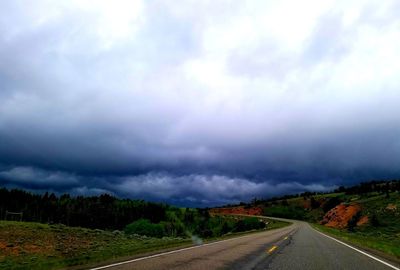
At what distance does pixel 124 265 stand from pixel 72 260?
90.4 inches

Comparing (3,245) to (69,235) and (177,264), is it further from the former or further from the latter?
(177,264)

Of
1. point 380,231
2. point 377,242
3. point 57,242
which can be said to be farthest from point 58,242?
point 380,231

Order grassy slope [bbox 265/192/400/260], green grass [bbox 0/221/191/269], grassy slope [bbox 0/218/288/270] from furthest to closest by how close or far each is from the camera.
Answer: grassy slope [bbox 265/192/400/260], green grass [bbox 0/221/191/269], grassy slope [bbox 0/218/288/270]

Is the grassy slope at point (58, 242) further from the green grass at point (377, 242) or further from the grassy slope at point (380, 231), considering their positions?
the grassy slope at point (380, 231)

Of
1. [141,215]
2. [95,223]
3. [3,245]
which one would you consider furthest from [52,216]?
[3,245]

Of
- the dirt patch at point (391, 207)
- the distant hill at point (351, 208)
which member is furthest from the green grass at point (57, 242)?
the dirt patch at point (391, 207)

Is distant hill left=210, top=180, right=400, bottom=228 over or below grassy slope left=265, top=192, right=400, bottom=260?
over

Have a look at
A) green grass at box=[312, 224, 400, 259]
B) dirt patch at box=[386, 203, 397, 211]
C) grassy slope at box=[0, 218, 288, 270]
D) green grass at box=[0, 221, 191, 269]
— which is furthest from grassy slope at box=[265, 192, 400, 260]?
green grass at box=[0, 221, 191, 269]

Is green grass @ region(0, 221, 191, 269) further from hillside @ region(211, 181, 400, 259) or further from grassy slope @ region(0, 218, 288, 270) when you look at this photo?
hillside @ region(211, 181, 400, 259)

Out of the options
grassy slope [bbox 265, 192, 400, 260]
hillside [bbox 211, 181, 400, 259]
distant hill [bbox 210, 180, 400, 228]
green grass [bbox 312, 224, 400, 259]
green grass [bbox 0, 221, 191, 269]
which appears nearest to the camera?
green grass [bbox 312, 224, 400, 259]

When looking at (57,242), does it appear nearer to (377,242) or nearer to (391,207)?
(377,242)

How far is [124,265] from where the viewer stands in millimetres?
12938

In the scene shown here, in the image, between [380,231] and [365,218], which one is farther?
[365,218]

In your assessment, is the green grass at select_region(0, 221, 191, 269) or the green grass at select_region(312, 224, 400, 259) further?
the green grass at select_region(0, 221, 191, 269)
